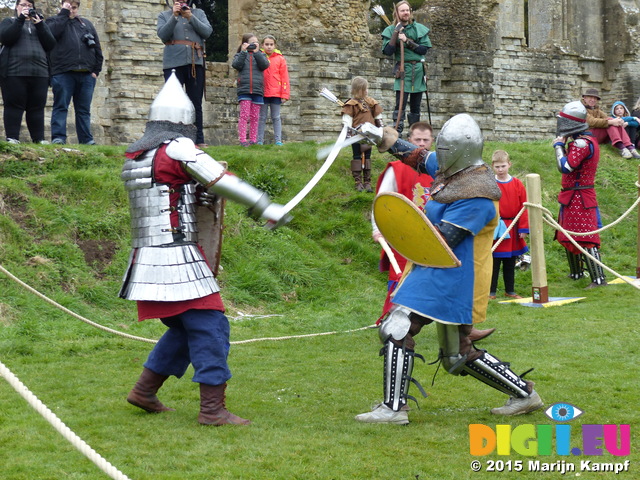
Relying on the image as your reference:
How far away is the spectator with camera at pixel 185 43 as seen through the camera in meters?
12.4

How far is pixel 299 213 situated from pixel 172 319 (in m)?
6.74

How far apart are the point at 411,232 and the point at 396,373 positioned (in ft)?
2.51

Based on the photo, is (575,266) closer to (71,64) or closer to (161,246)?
(71,64)

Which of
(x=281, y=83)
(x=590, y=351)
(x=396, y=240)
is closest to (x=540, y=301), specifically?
(x=590, y=351)

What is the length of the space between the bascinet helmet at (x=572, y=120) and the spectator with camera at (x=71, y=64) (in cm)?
579

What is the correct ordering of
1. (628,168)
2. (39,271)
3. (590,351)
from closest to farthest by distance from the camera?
(590,351) → (39,271) → (628,168)

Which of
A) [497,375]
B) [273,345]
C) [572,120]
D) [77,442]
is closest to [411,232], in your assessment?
[497,375]

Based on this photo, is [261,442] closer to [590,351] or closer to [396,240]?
[396,240]

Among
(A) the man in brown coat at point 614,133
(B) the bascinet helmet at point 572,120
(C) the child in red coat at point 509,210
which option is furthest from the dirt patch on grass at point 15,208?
(A) the man in brown coat at point 614,133

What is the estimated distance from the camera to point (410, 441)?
4.77 metres

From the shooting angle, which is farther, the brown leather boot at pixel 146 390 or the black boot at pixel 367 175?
the black boot at pixel 367 175

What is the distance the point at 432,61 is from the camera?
2012cm

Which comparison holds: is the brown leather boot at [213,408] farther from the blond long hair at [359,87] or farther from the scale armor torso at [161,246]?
→ the blond long hair at [359,87]

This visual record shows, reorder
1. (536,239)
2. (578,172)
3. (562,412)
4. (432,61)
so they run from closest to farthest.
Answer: (562,412) < (536,239) < (578,172) < (432,61)
